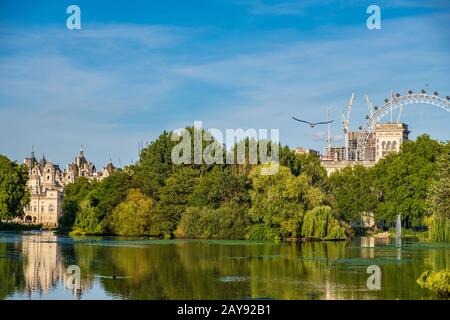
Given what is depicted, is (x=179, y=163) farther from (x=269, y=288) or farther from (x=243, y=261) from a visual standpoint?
(x=269, y=288)

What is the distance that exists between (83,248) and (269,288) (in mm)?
22031

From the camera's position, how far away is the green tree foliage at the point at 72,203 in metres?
76.9

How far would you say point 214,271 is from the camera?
3441 centimetres

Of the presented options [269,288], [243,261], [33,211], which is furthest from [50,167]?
[269,288]

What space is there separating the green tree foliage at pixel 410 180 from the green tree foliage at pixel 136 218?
23.1m

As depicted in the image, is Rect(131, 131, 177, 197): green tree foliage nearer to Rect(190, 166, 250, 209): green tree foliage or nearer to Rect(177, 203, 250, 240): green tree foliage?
Rect(190, 166, 250, 209): green tree foliage

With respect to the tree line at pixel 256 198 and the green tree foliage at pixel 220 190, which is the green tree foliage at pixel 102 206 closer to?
the tree line at pixel 256 198

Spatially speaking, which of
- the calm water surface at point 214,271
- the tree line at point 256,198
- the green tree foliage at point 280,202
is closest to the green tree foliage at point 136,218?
the tree line at point 256,198

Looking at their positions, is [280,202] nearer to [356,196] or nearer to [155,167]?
[155,167]

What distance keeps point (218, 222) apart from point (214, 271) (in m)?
26.6

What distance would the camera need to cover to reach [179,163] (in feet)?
236

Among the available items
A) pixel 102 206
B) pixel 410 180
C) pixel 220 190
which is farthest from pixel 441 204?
pixel 102 206
